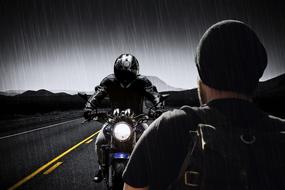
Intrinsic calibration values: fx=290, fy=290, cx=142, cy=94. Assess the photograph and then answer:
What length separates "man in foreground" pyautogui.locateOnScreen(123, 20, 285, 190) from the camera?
51.2 inches

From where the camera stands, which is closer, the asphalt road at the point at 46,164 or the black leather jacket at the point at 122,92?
the black leather jacket at the point at 122,92

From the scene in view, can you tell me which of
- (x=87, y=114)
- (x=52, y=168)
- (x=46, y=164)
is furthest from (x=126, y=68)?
(x=46, y=164)

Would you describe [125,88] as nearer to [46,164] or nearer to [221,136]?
[221,136]

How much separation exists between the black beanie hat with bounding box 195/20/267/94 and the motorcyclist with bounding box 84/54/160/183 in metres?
3.32

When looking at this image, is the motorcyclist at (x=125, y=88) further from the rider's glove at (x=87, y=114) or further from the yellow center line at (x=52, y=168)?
the yellow center line at (x=52, y=168)

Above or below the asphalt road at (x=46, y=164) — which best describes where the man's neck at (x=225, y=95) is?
above

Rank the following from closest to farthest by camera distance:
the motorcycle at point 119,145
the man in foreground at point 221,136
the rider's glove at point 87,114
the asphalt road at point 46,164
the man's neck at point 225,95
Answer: the man in foreground at point 221,136
the man's neck at point 225,95
the motorcycle at point 119,145
the rider's glove at point 87,114
the asphalt road at point 46,164

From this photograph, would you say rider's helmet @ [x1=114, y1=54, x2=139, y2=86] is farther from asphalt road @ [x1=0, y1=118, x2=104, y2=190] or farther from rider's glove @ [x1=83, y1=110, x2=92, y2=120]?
asphalt road @ [x1=0, y1=118, x2=104, y2=190]

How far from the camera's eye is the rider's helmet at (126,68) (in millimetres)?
4727

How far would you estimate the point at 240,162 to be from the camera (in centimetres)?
130

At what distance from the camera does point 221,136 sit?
1.33m

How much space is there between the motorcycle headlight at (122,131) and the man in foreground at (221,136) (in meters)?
2.32

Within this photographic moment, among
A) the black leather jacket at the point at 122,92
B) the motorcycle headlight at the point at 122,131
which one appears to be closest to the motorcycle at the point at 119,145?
the motorcycle headlight at the point at 122,131

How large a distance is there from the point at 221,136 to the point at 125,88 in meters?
3.67
